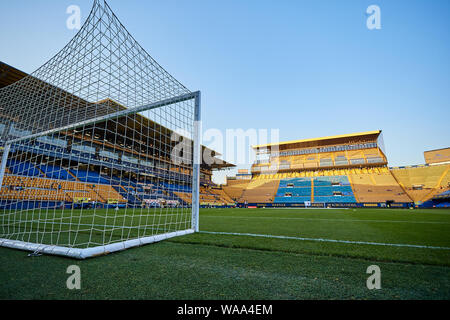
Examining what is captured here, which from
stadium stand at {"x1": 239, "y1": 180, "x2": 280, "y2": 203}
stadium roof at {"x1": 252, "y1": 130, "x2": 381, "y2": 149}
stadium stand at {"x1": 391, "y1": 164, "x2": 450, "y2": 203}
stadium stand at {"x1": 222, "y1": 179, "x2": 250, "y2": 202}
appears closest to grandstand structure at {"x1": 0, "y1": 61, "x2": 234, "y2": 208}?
stadium stand at {"x1": 239, "y1": 180, "x2": 280, "y2": 203}

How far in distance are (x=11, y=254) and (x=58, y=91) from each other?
3197 mm

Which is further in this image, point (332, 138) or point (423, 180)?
point (332, 138)

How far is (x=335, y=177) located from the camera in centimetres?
3247

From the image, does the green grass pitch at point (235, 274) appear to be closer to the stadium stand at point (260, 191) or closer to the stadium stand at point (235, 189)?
the stadium stand at point (260, 191)

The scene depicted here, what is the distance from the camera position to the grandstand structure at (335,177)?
26.2 meters

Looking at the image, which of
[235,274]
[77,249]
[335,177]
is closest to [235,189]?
[335,177]

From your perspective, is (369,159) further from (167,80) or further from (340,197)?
(167,80)

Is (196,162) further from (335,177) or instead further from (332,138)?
(332,138)

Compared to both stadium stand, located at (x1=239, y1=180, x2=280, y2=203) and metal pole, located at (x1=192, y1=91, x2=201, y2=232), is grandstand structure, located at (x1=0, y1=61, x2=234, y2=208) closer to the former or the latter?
metal pole, located at (x1=192, y1=91, x2=201, y2=232)

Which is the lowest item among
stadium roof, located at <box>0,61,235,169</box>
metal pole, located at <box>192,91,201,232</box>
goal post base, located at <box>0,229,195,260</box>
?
goal post base, located at <box>0,229,195,260</box>

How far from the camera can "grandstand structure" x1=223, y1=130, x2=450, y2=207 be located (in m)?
26.2

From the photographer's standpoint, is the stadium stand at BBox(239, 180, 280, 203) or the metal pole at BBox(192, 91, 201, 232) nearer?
the metal pole at BBox(192, 91, 201, 232)

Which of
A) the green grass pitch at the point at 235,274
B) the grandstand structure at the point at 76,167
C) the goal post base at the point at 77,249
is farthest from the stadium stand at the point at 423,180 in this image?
the goal post base at the point at 77,249

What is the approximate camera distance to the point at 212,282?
5.08 feet
